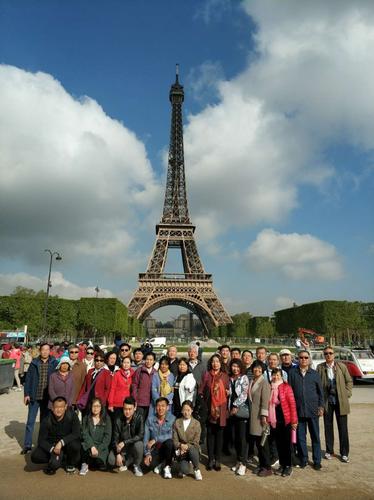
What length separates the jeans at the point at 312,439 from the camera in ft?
20.3

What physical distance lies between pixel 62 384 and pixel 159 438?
209 cm

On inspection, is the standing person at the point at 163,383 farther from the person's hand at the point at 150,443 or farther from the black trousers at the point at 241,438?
the black trousers at the point at 241,438

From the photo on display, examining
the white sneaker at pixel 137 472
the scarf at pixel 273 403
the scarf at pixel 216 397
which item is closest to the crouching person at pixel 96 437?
the white sneaker at pixel 137 472

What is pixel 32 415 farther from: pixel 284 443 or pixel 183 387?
pixel 284 443

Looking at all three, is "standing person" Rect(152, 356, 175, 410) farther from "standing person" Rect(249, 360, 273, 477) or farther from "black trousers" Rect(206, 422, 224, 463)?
"standing person" Rect(249, 360, 273, 477)

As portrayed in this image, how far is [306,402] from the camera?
6.35m

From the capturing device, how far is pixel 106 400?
6621mm

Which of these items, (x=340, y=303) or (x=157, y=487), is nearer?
(x=157, y=487)

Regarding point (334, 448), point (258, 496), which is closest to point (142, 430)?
point (258, 496)

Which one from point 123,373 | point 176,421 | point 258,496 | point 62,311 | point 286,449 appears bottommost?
point 258,496

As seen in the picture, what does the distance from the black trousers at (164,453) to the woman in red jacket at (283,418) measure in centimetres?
162

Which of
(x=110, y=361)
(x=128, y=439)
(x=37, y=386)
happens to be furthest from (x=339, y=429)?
(x=37, y=386)

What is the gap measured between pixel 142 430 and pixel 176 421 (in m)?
0.59

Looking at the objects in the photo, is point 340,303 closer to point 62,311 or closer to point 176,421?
point 62,311
